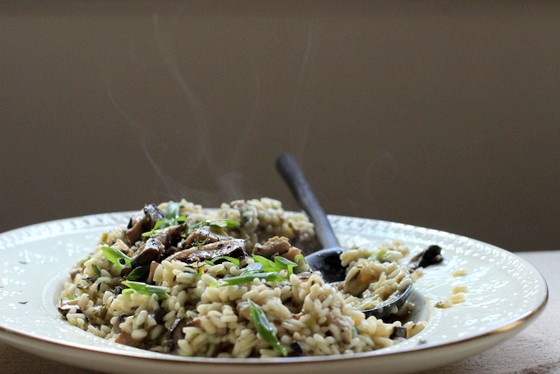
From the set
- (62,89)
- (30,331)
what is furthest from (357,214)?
(30,331)

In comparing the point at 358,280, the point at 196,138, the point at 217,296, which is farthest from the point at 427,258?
the point at 196,138

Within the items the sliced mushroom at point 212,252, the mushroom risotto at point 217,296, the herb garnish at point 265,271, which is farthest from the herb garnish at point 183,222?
the herb garnish at point 265,271

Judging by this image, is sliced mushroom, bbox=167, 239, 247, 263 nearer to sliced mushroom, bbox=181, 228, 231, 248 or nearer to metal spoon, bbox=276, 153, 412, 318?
sliced mushroom, bbox=181, 228, 231, 248

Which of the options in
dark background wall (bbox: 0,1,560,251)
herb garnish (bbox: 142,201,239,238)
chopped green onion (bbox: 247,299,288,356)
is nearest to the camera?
chopped green onion (bbox: 247,299,288,356)

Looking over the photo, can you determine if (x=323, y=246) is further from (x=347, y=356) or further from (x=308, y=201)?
(x=347, y=356)

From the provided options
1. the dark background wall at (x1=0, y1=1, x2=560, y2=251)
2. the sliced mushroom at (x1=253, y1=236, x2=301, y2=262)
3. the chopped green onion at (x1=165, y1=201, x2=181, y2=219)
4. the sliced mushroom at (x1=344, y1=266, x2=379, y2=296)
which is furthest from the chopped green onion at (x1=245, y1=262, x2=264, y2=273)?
the dark background wall at (x1=0, y1=1, x2=560, y2=251)

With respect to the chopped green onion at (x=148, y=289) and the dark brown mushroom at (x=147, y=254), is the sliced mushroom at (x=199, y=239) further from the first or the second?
the chopped green onion at (x=148, y=289)

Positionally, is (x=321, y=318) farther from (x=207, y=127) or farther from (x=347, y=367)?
(x=207, y=127)
